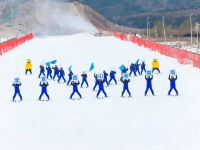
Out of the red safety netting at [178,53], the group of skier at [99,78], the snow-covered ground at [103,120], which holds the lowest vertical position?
the snow-covered ground at [103,120]

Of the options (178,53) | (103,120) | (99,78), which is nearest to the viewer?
(103,120)

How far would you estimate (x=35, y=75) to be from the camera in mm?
40844

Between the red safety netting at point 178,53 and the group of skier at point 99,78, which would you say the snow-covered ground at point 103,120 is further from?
the red safety netting at point 178,53

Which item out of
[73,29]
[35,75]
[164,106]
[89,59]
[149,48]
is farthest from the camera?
[73,29]

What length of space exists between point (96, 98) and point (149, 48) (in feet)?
140

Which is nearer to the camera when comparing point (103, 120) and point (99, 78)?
point (103, 120)

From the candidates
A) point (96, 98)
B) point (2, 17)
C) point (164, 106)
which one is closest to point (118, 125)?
point (164, 106)

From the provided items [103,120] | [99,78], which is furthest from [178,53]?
A: [103,120]

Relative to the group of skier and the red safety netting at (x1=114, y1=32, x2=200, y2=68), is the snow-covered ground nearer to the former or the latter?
the group of skier

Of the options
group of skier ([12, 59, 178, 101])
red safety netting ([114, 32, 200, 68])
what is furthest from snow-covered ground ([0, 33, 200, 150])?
red safety netting ([114, 32, 200, 68])

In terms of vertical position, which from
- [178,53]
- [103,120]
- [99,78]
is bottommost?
[103,120]

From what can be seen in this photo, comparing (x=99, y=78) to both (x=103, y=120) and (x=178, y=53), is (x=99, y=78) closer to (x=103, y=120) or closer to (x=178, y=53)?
(x=103, y=120)

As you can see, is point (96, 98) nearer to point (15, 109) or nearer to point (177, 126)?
point (15, 109)

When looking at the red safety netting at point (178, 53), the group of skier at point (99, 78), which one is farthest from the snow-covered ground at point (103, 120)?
the red safety netting at point (178, 53)
